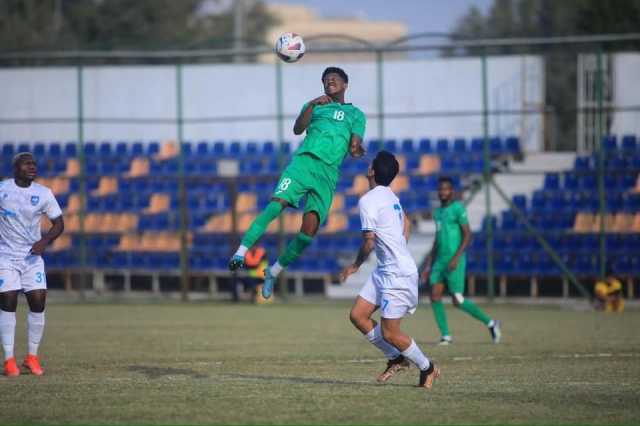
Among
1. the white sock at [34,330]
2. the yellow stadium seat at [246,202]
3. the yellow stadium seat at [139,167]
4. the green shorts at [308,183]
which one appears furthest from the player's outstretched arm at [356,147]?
the yellow stadium seat at [139,167]

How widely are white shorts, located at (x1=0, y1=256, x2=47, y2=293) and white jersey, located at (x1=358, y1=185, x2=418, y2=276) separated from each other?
3.91 meters

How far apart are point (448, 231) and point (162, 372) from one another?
20.4 ft

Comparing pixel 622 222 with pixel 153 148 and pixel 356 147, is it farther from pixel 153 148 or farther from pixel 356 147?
pixel 356 147

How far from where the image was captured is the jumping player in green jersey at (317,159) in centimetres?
1178

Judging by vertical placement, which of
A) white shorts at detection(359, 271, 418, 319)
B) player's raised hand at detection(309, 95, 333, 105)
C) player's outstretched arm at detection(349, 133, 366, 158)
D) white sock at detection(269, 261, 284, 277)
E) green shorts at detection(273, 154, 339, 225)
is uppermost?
player's raised hand at detection(309, 95, 333, 105)

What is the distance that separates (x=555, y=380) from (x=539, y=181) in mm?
19584

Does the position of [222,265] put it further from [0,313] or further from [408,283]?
[408,283]

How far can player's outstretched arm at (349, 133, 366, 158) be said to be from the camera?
11.7 m

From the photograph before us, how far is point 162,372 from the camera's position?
12766mm

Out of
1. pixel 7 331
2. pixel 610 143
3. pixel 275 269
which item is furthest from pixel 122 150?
pixel 275 269

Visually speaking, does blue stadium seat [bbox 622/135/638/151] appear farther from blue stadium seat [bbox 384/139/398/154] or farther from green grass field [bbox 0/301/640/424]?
green grass field [bbox 0/301/640/424]

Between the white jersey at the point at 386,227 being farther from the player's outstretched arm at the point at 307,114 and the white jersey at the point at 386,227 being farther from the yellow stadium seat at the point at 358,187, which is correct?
the yellow stadium seat at the point at 358,187

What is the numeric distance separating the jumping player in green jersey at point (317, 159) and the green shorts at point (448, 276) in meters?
5.85

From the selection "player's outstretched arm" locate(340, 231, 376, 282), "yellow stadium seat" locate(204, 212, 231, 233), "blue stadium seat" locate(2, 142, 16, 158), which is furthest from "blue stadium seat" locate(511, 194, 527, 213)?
"player's outstretched arm" locate(340, 231, 376, 282)
